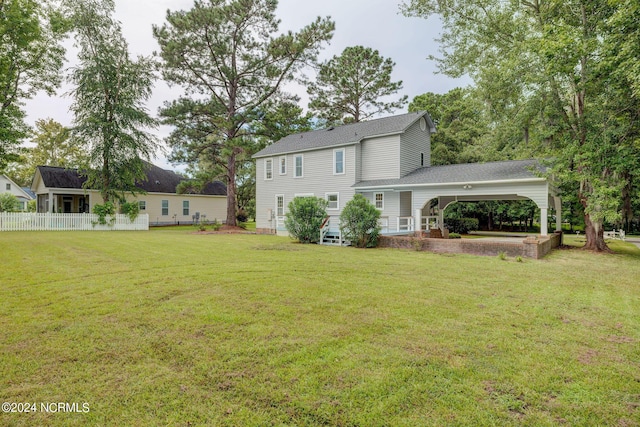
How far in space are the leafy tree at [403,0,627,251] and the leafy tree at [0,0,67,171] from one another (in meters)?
18.4

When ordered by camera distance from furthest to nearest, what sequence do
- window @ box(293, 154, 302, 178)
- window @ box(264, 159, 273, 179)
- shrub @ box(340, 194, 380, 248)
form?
window @ box(264, 159, 273, 179) → window @ box(293, 154, 302, 178) → shrub @ box(340, 194, 380, 248)

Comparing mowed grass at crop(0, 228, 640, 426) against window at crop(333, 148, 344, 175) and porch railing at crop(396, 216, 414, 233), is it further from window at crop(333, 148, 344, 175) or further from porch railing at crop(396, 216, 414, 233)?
window at crop(333, 148, 344, 175)

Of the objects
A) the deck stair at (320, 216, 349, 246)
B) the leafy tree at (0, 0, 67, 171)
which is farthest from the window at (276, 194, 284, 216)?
the leafy tree at (0, 0, 67, 171)

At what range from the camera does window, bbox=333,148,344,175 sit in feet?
64.2

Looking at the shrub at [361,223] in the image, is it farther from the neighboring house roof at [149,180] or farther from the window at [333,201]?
the neighboring house roof at [149,180]

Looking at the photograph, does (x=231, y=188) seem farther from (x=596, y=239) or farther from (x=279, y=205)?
(x=596, y=239)

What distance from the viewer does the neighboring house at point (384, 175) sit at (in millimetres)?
14984

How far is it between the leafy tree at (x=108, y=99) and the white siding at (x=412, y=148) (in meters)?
18.3

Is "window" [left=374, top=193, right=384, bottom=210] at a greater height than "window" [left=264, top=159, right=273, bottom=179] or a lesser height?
lesser

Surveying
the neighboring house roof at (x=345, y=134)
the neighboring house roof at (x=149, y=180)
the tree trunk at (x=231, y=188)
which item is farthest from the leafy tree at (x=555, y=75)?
the neighboring house roof at (x=149, y=180)

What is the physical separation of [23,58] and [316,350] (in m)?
26.5

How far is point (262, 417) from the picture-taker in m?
2.47

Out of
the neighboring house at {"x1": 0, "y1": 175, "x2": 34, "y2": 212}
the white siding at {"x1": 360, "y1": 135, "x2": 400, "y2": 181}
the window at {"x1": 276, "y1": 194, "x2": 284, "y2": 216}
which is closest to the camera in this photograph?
the white siding at {"x1": 360, "y1": 135, "x2": 400, "y2": 181}

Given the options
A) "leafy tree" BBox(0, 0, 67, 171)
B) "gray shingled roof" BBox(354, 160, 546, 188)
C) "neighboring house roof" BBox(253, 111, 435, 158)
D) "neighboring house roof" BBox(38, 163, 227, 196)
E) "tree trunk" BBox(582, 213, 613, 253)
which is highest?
"leafy tree" BBox(0, 0, 67, 171)
